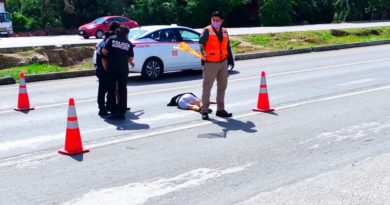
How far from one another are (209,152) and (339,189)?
6.91ft

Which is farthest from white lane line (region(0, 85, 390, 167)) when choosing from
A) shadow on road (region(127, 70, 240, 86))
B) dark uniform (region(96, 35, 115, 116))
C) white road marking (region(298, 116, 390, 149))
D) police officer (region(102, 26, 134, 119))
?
shadow on road (region(127, 70, 240, 86))

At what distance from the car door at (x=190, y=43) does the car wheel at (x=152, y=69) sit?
1.01 metres

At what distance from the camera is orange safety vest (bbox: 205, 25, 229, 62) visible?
9.62 metres

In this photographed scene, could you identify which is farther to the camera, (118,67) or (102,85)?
(102,85)

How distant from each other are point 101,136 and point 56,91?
5741 millimetres

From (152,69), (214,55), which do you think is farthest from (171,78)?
(214,55)

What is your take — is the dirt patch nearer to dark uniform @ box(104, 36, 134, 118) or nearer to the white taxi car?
the white taxi car

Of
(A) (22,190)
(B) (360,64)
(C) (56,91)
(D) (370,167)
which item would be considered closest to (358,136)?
(D) (370,167)

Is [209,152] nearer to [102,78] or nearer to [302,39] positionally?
[102,78]

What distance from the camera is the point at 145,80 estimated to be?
15.9 m

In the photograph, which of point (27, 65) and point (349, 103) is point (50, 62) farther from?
point (349, 103)

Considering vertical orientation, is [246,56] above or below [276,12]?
below

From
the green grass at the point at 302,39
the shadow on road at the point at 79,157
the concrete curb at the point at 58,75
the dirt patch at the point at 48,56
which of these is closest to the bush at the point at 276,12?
the green grass at the point at 302,39

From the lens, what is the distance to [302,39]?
28469 millimetres
